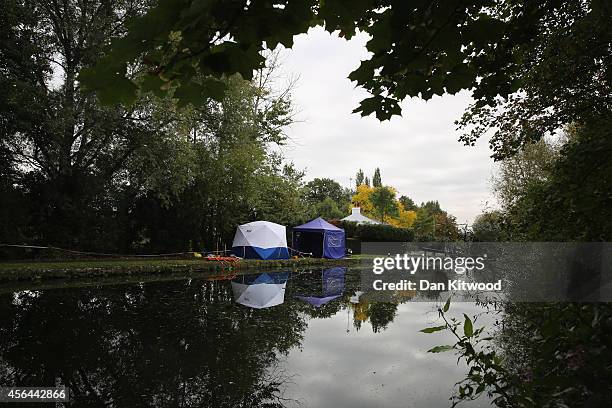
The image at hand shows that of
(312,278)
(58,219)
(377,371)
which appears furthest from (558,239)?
(58,219)

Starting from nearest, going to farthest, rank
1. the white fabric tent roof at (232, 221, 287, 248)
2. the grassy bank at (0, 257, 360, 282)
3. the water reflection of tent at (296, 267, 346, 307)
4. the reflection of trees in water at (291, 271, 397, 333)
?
the reflection of trees in water at (291, 271, 397, 333) → the water reflection of tent at (296, 267, 346, 307) → the grassy bank at (0, 257, 360, 282) → the white fabric tent roof at (232, 221, 287, 248)

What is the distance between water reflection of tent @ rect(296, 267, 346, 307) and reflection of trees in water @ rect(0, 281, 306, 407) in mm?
1624

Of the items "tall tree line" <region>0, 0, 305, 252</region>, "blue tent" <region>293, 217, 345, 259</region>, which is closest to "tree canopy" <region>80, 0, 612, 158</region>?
"tall tree line" <region>0, 0, 305, 252</region>

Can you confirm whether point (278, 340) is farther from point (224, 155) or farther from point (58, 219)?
point (224, 155)

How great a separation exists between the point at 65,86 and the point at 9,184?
4192 millimetres

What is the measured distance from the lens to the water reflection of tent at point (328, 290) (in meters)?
10.1

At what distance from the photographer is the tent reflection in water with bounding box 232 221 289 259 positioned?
19.4 metres

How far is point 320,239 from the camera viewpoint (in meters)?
23.8

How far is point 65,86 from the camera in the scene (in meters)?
13.1

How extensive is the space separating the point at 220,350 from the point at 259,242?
46.4ft

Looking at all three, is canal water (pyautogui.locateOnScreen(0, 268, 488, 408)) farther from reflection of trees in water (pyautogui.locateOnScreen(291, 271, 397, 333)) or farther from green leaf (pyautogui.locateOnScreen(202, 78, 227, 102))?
green leaf (pyautogui.locateOnScreen(202, 78, 227, 102))

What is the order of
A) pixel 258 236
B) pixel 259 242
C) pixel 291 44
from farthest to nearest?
pixel 258 236
pixel 259 242
pixel 291 44

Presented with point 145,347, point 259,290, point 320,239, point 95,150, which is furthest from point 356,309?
point 320,239

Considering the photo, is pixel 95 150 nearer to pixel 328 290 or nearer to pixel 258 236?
pixel 258 236
